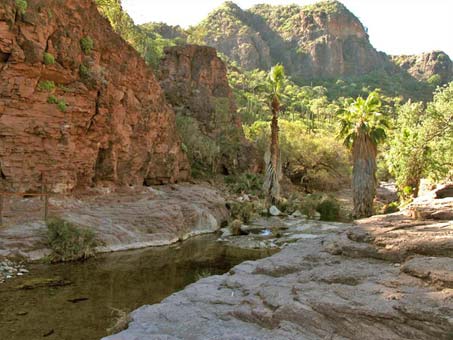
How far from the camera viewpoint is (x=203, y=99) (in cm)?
4262

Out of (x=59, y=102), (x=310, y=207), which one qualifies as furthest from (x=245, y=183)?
(x=59, y=102)

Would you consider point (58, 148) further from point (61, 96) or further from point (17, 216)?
point (17, 216)

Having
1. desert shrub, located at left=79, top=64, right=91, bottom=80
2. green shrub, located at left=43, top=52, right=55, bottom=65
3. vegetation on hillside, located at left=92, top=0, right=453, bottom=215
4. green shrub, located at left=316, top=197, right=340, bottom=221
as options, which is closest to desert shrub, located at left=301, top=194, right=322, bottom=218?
green shrub, located at left=316, top=197, right=340, bottom=221

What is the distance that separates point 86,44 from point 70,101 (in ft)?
11.1

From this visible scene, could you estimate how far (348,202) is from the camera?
1574 inches

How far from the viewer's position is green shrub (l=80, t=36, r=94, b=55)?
2092 cm

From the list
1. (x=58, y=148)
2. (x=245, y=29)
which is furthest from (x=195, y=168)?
(x=245, y=29)

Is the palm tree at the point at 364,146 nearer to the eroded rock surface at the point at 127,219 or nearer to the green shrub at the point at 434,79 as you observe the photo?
the eroded rock surface at the point at 127,219

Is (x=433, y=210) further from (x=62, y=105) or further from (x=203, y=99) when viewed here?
(x=203, y=99)

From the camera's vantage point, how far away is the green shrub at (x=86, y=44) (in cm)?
2092

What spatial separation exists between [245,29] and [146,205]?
125 metres

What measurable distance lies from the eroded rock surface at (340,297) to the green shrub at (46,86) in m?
13.8

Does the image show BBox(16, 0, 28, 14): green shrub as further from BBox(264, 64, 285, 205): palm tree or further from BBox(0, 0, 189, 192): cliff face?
BBox(264, 64, 285, 205): palm tree

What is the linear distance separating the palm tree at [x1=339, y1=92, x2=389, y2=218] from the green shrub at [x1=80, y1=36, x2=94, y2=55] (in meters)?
15.0
